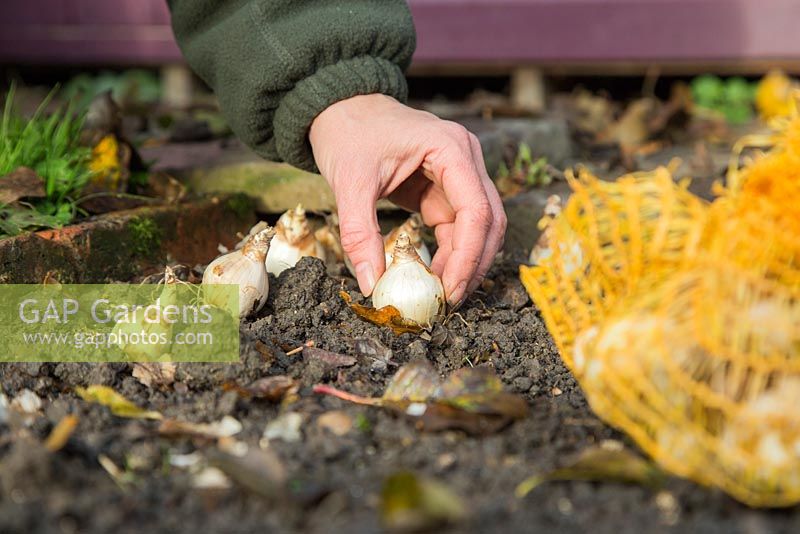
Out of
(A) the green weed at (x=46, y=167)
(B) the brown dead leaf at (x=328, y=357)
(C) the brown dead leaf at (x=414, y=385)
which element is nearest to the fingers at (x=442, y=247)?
(B) the brown dead leaf at (x=328, y=357)

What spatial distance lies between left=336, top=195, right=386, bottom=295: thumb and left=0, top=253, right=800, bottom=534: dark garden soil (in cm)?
14

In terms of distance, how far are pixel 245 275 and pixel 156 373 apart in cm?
31

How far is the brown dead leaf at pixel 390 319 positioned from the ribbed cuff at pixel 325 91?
54 cm

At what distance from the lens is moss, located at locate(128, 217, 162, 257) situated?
2.22 meters

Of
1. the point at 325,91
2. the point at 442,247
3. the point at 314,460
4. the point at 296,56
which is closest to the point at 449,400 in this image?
the point at 314,460

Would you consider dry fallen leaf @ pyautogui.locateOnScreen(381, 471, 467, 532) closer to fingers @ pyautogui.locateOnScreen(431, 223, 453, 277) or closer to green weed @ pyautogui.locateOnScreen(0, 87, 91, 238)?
fingers @ pyautogui.locateOnScreen(431, 223, 453, 277)

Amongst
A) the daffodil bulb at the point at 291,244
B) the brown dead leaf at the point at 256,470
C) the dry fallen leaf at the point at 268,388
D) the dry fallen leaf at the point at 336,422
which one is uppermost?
the brown dead leaf at the point at 256,470

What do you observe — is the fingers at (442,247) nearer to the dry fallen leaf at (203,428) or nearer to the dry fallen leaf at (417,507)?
the dry fallen leaf at (203,428)

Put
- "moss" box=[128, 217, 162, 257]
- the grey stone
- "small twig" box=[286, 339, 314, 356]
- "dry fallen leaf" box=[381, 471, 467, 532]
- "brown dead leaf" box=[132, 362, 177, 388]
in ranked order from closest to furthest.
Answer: "dry fallen leaf" box=[381, 471, 467, 532], "brown dead leaf" box=[132, 362, 177, 388], "small twig" box=[286, 339, 314, 356], "moss" box=[128, 217, 162, 257], the grey stone

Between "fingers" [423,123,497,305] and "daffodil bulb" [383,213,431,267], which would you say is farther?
"daffodil bulb" [383,213,431,267]

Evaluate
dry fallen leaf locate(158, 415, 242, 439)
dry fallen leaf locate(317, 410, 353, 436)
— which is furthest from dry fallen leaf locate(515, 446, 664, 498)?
dry fallen leaf locate(158, 415, 242, 439)

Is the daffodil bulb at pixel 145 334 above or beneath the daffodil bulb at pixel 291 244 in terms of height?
above

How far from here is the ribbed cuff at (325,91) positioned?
2109 mm

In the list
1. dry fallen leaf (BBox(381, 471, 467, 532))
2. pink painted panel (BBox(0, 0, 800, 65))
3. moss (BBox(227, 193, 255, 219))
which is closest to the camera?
dry fallen leaf (BBox(381, 471, 467, 532))
